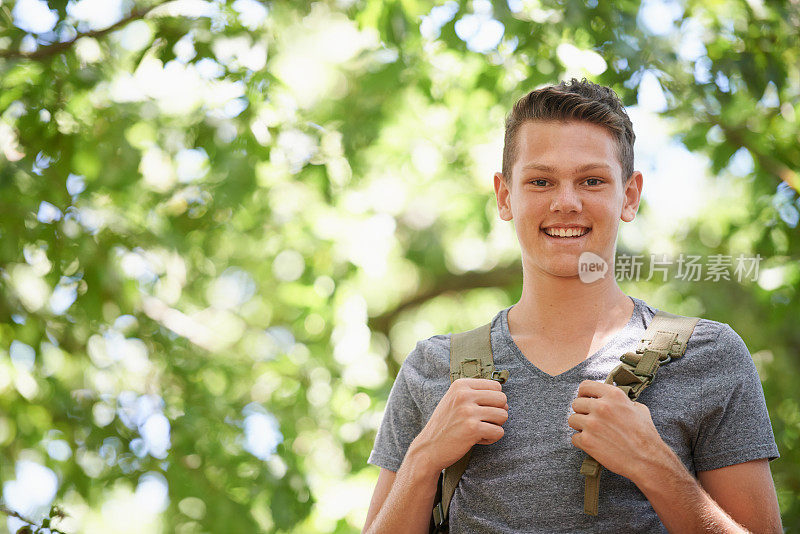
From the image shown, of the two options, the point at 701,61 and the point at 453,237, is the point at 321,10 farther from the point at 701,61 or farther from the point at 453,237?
the point at 701,61

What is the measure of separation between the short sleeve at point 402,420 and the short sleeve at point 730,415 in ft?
2.07

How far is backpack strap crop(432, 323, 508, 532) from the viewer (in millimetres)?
1801

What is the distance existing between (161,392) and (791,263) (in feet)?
10.7

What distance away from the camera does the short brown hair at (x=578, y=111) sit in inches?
72.9

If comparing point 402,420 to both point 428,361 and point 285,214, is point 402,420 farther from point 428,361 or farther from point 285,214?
point 285,214

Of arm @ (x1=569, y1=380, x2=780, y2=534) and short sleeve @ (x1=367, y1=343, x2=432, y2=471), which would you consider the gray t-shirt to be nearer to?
arm @ (x1=569, y1=380, x2=780, y2=534)

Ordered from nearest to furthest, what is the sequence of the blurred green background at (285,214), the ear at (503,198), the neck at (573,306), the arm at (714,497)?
the arm at (714,497)
the neck at (573,306)
the ear at (503,198)
the blurred green background at (285,214)

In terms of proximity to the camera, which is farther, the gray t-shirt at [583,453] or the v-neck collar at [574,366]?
the v-neck collar at [574,366]

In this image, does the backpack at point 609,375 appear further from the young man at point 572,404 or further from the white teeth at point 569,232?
the white teeth at point 569,232

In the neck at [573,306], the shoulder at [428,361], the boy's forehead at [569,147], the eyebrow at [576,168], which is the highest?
the boy's forehead at [569,147]

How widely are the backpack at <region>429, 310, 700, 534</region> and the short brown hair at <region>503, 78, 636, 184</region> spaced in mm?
362

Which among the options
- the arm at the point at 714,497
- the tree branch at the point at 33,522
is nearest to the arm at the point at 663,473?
the arm at the point at 714,497

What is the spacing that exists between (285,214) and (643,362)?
396 centimetres

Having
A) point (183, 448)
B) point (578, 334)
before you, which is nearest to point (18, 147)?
point (183, 448)
